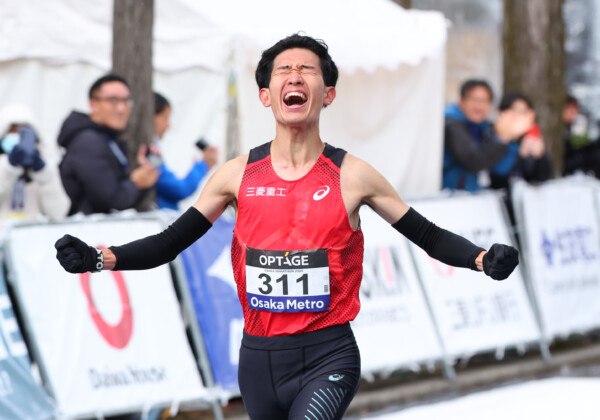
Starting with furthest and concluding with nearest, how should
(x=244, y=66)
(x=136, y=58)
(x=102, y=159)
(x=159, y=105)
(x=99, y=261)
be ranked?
1. (x=244, y=66)
2. (x=159, y=105)
3. (x=136, y=58)
4. (x=102, y=159)
5. (x=99, y=261)

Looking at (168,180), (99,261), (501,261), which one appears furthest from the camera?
(168,180)

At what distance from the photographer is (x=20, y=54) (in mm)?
8906

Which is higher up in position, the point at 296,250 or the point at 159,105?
the point at 159,105

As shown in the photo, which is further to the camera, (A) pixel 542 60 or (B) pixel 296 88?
(A) pixel 542 60

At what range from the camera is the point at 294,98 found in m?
3.64

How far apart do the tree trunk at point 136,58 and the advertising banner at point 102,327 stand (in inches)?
48.6

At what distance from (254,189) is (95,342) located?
2.81m

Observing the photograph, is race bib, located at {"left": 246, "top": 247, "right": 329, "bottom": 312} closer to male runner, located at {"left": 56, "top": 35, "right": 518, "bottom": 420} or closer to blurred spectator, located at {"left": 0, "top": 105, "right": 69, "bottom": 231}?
male runner, located at {"left": 56, "top": 35, "right": 518, "bottom": 420}

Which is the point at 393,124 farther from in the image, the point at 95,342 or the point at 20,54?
the point at 95,342

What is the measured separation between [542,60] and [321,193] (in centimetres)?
806

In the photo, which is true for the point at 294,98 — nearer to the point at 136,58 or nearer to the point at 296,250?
the point at 296,250

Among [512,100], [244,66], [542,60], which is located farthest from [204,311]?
[542,60]

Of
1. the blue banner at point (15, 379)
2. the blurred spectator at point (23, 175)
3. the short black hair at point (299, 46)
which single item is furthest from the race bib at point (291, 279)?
the blurred spectator at point (23, 175)

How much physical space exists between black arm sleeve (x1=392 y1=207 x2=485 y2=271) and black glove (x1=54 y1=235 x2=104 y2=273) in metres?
1.14
